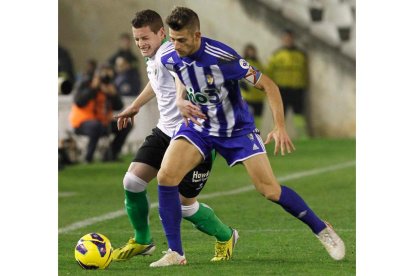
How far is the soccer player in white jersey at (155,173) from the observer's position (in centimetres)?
892

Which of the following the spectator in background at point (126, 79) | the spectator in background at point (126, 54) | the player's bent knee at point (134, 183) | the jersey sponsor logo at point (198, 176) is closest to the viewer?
the jersey sponsor logo at point (198, 176)

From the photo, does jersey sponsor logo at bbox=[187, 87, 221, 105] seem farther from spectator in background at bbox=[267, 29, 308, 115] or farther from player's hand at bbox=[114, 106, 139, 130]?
spectator in background at bbox=[267, 29, 308, 115]

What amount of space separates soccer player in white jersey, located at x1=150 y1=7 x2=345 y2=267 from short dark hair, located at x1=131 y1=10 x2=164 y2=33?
0.30 m

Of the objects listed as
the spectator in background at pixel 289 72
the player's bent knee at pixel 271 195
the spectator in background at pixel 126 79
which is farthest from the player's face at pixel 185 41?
the spectator in background at pixel 289 72

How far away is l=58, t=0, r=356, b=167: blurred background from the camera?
25609mm

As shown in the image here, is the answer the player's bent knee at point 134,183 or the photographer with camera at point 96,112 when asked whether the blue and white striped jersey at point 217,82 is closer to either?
the player's bent knee at point 134,183

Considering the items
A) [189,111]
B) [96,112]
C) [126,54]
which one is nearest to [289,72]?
[126,54]

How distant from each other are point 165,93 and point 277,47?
57.1 feet

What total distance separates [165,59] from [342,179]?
25.5ft

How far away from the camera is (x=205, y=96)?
8.48 meters

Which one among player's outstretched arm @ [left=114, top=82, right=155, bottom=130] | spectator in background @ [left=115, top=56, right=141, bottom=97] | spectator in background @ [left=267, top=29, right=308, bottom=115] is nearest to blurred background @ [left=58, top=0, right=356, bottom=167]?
spectator in background @ [left=267, top=29, right=308, bottom=115]

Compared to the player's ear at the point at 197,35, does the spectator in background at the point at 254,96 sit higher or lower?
lower

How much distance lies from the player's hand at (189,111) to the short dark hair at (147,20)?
0.70 metres

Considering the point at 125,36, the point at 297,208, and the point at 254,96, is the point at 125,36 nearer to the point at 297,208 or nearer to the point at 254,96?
the point at 254,96
